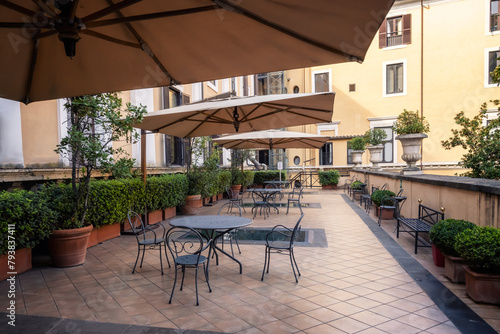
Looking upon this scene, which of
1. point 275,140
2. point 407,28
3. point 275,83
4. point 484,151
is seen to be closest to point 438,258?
point 484,151

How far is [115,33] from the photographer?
2705 mm

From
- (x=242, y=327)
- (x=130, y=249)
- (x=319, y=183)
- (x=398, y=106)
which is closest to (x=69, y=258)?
(x=130, y=249)

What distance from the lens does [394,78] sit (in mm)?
20594

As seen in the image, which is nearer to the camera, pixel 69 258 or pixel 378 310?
pixel 378 310

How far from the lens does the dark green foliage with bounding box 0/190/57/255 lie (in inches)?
157

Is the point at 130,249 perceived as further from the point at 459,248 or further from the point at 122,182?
the point at 459,248

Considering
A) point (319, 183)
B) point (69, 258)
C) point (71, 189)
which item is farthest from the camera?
point (319, 183)

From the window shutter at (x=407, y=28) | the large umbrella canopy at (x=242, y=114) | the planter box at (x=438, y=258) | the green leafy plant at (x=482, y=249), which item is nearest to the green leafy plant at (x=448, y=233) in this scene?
the green leafy plant at (x=482, y=249)

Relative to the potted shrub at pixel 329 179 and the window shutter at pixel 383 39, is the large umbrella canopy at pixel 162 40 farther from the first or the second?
the window shutter at pixel 383 39

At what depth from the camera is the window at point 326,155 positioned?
71.8ft

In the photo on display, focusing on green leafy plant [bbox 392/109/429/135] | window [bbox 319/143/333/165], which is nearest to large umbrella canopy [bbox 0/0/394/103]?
green leafy plant [bbox 392/109/429/135]

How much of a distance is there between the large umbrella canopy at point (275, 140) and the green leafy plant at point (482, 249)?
21.5 feet

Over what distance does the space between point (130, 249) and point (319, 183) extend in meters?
15.9

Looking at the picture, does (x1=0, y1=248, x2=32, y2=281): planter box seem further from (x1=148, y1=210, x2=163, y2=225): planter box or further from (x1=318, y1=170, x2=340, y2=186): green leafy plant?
(x1=318, y1=170, x2=340, y2=186): green leafy plant
